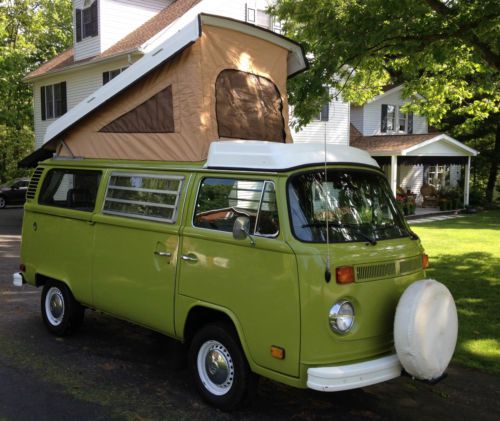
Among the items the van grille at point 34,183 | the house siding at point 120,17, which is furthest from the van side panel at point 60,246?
the house siding at point 120,17

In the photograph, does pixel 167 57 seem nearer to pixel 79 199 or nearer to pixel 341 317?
pixel 79 199

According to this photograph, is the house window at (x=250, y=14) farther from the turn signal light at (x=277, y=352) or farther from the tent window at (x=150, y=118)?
the turn signal light at (x=277, y=352)

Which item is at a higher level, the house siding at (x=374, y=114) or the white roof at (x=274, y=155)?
the house siding at (x=374, y=114)

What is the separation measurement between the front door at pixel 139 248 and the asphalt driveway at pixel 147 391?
56cm

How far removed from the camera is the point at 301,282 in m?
3.78

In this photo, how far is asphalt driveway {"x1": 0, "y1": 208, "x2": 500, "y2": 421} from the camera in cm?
438

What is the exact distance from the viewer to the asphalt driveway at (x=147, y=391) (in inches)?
173

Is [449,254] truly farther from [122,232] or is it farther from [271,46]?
[122,232]

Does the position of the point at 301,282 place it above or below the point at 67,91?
below

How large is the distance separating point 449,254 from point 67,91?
16.9m

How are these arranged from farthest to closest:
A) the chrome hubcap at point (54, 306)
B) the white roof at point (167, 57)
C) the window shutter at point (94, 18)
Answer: the window shutter at point (94, 18) < the chrome hubcap at point (54, 306) < the white roof at point (167, 57)

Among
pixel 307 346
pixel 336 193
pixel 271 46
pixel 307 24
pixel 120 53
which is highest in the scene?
pixel 120 53

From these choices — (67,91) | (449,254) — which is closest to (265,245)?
(449,254)

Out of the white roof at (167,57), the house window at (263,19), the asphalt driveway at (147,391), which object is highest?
the house window at (263,19)
